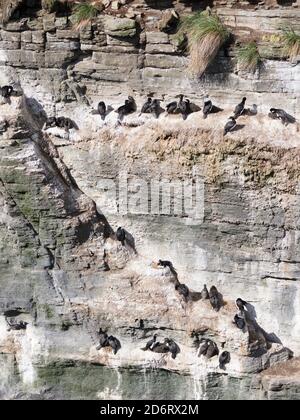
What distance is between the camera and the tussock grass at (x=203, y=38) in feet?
40.8

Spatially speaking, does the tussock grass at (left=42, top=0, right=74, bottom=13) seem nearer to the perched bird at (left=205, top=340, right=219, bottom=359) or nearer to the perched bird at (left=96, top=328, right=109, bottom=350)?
the perched bird at (left=96, top=328, right=109, bottom=350)

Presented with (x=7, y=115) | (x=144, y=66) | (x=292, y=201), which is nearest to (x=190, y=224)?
(x=292, y=201)

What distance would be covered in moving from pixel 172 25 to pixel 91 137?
7.88ft

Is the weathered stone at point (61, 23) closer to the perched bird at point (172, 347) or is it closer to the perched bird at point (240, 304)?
the perched bird at point (240, 304)

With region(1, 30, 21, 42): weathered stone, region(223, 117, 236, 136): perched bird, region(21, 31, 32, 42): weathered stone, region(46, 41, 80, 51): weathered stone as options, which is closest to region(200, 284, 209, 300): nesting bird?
region(223, 117, 236, 136): perched bird

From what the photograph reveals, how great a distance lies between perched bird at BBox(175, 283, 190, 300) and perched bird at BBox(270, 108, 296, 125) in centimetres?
339

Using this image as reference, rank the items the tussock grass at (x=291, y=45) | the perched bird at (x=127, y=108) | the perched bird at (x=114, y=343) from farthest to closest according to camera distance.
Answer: the perched bird at (x=114, y=343) → the perched bird at (x=127, y=108) → the tussock grass at (x=291, y=45)

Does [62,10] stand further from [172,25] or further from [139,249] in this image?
[139,249]

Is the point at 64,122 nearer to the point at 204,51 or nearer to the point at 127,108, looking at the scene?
the point at 127,108

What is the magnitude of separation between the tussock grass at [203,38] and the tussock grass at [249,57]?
1.16 ft

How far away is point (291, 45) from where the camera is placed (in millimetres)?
12273

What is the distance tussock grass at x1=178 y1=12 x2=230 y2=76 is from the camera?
40.8 feet

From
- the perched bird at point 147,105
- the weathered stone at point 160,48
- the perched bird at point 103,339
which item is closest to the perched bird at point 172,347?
the perched bird at point 103,339

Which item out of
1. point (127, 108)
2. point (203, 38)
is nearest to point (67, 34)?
point (127, 108)
